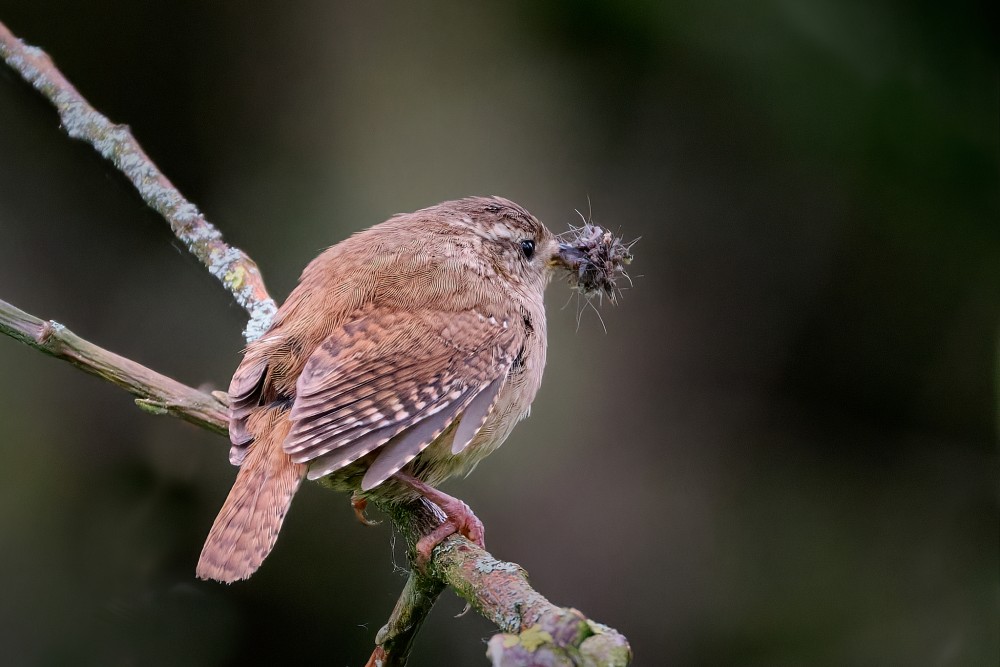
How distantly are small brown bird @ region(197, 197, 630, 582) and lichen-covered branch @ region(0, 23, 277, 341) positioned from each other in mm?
247

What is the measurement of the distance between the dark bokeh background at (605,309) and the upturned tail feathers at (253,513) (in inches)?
48.6

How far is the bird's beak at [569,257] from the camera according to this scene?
3531 mm

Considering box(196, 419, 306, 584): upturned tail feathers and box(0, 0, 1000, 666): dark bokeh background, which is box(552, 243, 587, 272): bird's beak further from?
box(196, 419, 306, 584): upturned tail feathers

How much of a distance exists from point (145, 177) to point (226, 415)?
39.9 inches

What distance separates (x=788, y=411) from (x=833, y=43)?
1.54 metres

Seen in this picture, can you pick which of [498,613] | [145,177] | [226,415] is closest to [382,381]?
[226,415]

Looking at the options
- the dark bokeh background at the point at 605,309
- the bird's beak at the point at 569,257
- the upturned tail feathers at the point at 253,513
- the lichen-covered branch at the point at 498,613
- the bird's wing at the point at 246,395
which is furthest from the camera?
the dark bokeh background at the point at 605,309

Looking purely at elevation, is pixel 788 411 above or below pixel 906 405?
below

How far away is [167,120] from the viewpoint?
4.03m

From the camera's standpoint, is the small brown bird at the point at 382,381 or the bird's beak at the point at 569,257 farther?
the bird's beak at the point at 569,257

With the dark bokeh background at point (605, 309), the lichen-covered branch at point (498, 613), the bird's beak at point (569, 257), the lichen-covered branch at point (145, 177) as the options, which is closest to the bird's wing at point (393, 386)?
the lichen-covered branch at point (498, 613)

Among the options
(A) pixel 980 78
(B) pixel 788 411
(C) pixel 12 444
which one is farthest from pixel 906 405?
(C) pixel 12 444

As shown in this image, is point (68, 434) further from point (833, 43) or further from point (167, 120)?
point (833, 43)

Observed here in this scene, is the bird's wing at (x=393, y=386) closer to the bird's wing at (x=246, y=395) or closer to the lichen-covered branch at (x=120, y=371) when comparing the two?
the bird's wing at (x=246, y=395)
